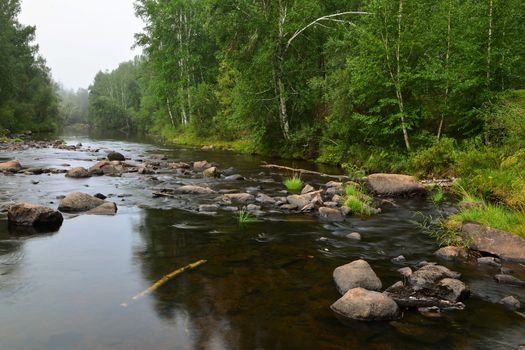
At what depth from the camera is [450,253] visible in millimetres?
Answer: 8578

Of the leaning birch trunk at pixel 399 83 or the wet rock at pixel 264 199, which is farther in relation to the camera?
the leaning birch trunk at pixel 399 83

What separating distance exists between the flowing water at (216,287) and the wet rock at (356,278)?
0.62 feet

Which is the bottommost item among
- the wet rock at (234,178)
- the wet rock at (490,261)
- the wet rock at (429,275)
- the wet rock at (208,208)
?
the wet rock at (490,261)

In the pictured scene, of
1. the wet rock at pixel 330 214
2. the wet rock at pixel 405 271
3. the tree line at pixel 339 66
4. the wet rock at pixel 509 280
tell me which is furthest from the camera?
the tree line at pixel 339 66

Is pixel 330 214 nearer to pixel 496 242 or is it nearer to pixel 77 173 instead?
pixel 496 242

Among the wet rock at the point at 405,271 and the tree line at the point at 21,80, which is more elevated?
the tree line at the point at 21,80

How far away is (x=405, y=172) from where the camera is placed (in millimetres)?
18859

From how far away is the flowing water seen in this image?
5.28m

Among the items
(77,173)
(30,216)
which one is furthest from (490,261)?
(77,173)

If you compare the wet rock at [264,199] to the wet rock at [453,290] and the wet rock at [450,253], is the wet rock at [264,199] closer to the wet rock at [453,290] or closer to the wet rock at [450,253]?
the wet rock at [450,253]

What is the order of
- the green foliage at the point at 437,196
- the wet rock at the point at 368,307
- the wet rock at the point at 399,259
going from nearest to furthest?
1. the wet rock at the point at 368,307
2. the wet rock at the point at 399,259
3. the green foliage at the point at 437,196

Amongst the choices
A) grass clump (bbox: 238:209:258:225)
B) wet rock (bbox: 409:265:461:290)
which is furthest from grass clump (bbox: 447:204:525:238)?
grass clump (bbox: 238:209:258:225)

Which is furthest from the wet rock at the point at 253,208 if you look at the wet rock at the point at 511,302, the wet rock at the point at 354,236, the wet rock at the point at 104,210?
the wet rock at the point at 511,302

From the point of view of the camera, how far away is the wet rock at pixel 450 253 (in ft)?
27.9
